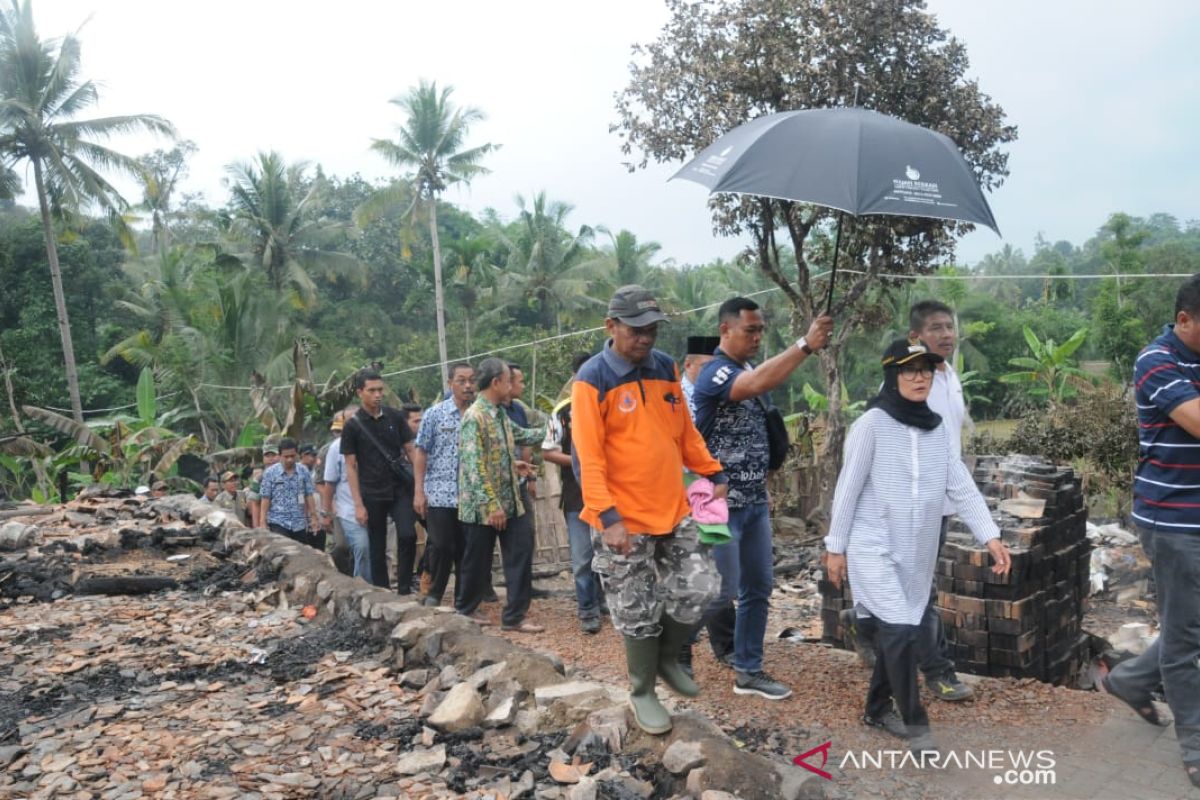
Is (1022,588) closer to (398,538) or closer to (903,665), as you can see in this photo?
(903,665)

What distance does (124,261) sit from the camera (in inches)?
1303

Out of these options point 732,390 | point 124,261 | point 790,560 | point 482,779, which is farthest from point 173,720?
point 124,261

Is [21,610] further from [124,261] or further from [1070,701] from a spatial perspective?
[124,261]

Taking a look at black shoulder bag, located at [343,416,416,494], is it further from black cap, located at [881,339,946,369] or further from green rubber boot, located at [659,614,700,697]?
black cap, located at [881,339,946,369]

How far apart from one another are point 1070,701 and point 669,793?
226cm

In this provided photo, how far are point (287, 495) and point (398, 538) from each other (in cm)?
216

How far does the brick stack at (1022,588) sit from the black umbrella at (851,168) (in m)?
1.99

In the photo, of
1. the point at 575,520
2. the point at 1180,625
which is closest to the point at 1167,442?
the point at 1180,625

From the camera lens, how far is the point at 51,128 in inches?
951

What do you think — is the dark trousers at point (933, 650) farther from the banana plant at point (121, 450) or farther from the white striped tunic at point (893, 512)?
the banana plant at point (121, 450)

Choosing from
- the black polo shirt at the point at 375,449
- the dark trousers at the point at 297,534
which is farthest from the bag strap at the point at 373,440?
the dark trousers at the point at 297,534

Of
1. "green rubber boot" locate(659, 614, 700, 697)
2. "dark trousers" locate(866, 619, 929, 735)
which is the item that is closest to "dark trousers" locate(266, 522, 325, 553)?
"green rubber boot" locate(659, 614, 700, 697)

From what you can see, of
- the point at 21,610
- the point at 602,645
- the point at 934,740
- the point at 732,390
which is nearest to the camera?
the point at 934,740

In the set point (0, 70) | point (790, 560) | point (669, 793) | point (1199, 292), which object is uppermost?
point (0, 70)
